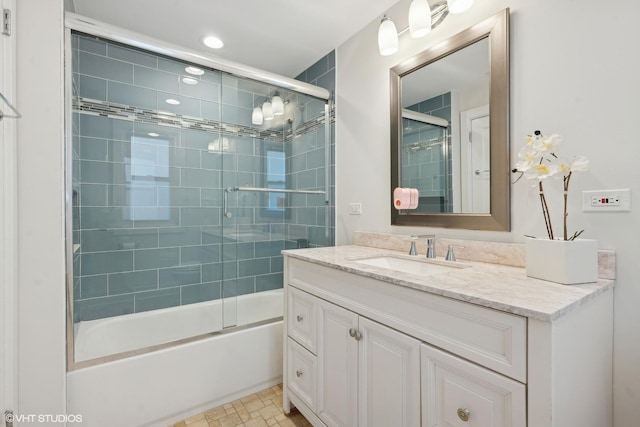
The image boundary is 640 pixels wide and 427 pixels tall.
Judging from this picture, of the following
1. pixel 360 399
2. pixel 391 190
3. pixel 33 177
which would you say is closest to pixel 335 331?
pixel 360 399

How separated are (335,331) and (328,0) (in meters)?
1.84

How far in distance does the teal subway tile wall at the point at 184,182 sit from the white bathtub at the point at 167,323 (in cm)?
8

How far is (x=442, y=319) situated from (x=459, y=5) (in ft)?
4.56

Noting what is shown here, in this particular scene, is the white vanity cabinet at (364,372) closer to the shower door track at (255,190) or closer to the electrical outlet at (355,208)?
the electrical outlet at (355,208)

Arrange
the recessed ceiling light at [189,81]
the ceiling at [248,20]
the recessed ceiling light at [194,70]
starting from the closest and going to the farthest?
1. the ceiling at [248,20]
2. the recessed ceiling light at [194,70]
3. the recessed ceiling light at [189,81]

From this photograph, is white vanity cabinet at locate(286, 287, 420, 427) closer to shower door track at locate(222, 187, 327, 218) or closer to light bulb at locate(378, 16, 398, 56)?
shower door track at locate(222, 187, 327, 218)

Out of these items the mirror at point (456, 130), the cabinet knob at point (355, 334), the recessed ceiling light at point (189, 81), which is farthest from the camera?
the recessed ceiling light at point (189, 81)

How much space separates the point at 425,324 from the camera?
3.12ft

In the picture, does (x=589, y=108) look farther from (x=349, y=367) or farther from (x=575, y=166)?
(x=349, y=367)

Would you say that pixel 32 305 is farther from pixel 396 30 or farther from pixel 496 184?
pixel 396 30

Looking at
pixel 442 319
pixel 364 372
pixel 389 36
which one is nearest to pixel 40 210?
pixel 364 372

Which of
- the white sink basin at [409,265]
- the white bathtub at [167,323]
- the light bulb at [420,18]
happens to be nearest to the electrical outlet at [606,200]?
the white sink basin at [409,265]

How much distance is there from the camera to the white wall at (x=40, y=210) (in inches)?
49.9

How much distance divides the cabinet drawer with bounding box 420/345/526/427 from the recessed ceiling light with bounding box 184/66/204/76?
202 cm
